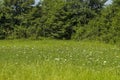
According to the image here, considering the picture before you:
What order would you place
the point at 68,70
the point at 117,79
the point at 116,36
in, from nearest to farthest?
1. the point at 117,79
2. the point at 68,70
3. the point at 116,36

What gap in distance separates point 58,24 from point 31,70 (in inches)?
1444

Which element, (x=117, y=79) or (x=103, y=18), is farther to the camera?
(x=103, y=18)

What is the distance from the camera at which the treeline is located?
45.8 meters

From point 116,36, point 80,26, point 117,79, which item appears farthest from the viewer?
point 80,26

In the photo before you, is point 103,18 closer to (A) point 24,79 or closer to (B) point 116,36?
(B) point 116,36

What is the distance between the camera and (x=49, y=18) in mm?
45906

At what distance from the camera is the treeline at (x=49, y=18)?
1802 inches

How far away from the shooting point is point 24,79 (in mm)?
8523

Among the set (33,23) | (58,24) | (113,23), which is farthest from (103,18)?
(33,23)

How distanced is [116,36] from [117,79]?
32.6 metres

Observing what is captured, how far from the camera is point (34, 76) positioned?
340 inches

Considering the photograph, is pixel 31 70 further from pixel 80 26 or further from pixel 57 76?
pixel 80 26

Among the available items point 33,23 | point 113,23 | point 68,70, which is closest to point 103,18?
point 113,23

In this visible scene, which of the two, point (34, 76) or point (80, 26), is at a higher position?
point (34, 76)
